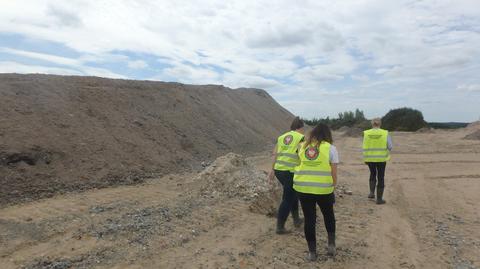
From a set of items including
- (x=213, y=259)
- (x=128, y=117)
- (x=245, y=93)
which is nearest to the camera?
(x=213, y=259)

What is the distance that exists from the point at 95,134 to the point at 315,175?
8783mm

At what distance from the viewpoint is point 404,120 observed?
41.2 meters

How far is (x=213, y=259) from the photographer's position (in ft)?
18.0

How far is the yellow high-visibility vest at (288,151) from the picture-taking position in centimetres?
632

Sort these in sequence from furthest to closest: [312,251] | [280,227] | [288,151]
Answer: [280,227] → [288,151] → [312,251]

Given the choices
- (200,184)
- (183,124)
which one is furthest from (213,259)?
(183,124)

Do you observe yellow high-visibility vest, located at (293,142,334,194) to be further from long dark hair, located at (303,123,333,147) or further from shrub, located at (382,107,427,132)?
shrub, located at (382,107,427,132)

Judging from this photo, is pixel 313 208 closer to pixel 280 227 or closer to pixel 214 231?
pixel 280 227

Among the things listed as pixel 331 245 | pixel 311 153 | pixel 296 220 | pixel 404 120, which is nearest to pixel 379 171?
pixel 296 220

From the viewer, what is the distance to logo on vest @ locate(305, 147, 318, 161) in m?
5.22

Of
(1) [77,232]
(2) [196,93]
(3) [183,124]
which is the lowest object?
(1) [77,232]

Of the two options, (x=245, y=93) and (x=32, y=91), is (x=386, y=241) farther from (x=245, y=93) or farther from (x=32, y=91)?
(x=245, y=93)

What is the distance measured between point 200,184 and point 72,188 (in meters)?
2.87

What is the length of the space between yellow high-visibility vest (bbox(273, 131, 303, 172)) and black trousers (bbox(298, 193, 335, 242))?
1.06 meters
